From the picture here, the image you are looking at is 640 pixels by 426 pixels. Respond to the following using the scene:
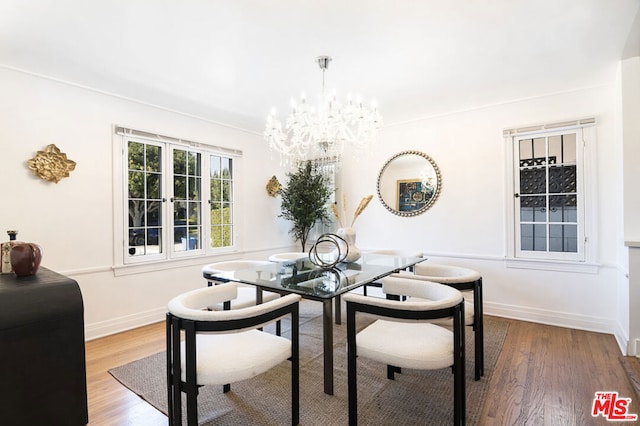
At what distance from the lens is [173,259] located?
3957mm

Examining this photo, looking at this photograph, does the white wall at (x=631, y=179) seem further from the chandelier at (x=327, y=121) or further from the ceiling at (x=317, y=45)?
the chandelier at (x=327, y=121)

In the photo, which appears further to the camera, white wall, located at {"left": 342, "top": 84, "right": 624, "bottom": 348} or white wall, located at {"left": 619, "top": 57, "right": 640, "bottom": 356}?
white wall, located at {"left": 342, "top": 84, "right": 624, "bottom": 348}

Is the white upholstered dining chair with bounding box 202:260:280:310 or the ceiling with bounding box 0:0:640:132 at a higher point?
the ceiling with bounding box 0:0:640:132

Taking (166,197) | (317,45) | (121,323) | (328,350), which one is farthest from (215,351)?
(166,197)

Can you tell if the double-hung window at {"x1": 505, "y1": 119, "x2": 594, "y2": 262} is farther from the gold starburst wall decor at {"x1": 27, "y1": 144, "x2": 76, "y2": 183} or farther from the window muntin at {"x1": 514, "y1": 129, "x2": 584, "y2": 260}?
the gold starburst wall decor at {"x1": 27, "y1": 144, "x2": 76, "y2": 183}

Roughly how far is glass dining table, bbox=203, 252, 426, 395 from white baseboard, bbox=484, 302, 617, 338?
4.59 ft

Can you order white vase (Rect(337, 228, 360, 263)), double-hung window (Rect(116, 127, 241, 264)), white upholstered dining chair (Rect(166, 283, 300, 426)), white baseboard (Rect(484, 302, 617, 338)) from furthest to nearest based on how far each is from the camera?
double-hung window (Rect(116, 127, 241, 264)), white baseboard (Rect(484, 302, 617, 338)), white vase (Rect(337, 228, 360, 263)), white upholstered dining chair (Rect(166, 283, 300, 426))

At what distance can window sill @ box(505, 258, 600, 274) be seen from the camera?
343 centimetres

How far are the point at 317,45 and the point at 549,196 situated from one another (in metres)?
2.97

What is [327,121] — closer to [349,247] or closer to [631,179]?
[349,247]

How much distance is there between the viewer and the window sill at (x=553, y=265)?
11.2ft

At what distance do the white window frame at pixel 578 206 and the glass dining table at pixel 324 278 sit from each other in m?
1.38

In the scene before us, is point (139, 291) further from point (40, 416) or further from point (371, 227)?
point (371, 227)

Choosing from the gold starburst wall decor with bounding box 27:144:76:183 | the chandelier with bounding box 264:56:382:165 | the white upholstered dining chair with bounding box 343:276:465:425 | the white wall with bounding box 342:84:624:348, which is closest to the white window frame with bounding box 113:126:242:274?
the gold starburst wall decor with bounding box 27:144:76:183
